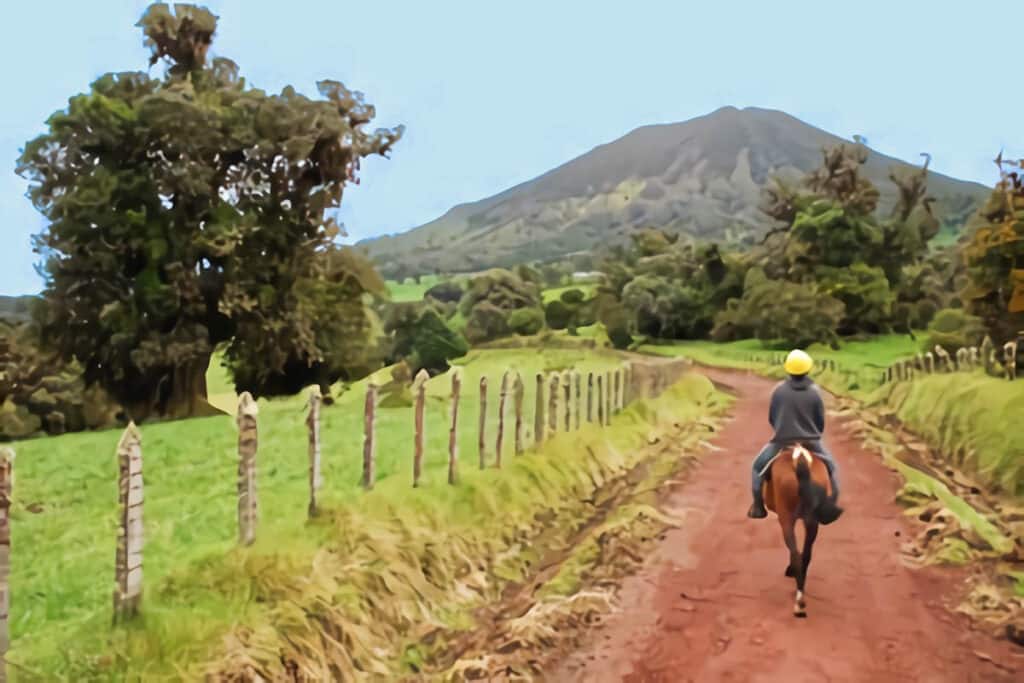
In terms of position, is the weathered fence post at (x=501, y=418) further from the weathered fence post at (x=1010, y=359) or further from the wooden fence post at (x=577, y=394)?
the weathered fence post at (x=1010, y=359)

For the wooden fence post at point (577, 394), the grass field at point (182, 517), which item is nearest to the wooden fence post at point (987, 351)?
the wooden fence post at point (577, 394)

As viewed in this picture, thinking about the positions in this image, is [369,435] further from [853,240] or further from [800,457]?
[853,240]

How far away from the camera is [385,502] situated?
8.41m

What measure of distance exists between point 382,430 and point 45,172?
648cm

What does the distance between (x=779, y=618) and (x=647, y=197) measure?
1527 cm

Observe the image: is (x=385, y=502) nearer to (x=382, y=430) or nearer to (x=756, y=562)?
(x=756, y=562)

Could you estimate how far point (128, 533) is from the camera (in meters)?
5.29

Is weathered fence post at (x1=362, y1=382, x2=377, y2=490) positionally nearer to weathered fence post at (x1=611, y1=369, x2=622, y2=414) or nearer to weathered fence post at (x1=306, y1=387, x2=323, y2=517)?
weathered fence post at (x1=306, y1=387, x2=323, y2=517)

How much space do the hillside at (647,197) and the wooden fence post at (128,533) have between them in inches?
371

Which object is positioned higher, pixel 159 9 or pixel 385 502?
pixel 159 9

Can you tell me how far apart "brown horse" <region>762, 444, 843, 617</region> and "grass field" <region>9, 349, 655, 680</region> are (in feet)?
10.1

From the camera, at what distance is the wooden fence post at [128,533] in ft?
17.2

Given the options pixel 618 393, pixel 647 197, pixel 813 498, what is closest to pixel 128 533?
pixel 813 498

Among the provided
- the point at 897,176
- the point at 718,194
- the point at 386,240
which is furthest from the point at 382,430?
the point at 718,194
